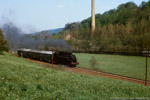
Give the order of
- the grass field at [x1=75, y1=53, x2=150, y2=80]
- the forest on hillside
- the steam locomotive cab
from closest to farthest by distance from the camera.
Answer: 1. the grass field at [x1=75, y1=53, x2=150, y2=80]
2. the steam locomotive cab
3. the forest on hillside

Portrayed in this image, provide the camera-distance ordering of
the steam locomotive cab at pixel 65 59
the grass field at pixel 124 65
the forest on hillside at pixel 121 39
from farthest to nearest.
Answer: the forest on hillside at pixel 121 39 < the steam locomotive cab at pixel 65 59 < the grass field at pixel 124 65

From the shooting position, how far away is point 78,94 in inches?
213

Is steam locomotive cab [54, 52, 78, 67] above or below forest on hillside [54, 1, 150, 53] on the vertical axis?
below

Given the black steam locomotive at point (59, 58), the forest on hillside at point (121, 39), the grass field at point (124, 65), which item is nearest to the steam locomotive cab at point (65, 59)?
the black steam locomotive at point (59, 58)

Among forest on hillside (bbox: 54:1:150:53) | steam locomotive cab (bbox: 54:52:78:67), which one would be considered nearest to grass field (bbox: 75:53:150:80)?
forest on hillside (bbox: 54:1:150:53)

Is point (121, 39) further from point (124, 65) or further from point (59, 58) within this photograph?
point (59, 58)

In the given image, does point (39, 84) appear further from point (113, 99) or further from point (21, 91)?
point (113, 99)

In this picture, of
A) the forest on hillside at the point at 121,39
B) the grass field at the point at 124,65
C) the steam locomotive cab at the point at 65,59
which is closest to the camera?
the grass field at the point at 124,65

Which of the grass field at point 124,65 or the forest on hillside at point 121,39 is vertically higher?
the forest on hillside at point 121,39

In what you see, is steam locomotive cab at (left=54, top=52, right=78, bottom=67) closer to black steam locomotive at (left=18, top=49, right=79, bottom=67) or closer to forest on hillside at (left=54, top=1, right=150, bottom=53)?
black steam locomotive at (left=18, top=49, right=79, bottom=67)

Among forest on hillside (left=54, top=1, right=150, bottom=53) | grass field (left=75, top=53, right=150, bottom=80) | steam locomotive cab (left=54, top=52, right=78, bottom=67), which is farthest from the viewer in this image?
forest on hillside (left=54, top=1, right=150, bottom=53)

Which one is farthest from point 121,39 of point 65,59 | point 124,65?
point 65,59

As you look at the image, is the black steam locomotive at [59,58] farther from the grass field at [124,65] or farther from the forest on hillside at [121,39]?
the forest on hillside at [121,39]

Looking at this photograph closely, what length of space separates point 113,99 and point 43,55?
1984 cm
